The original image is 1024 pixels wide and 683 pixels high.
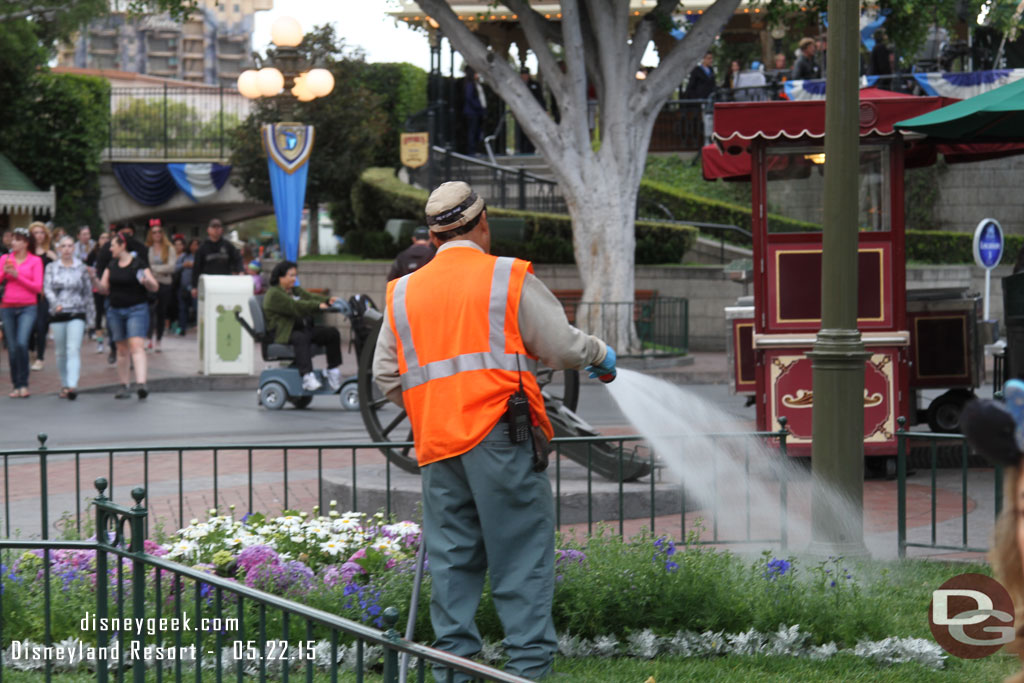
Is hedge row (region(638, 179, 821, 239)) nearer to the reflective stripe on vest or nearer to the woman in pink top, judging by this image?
the woman in pink top

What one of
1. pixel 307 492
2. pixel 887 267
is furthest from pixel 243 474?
pixel 887 267

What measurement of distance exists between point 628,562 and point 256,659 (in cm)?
156

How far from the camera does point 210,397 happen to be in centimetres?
1516

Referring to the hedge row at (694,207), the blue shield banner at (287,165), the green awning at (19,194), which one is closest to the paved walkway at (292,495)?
the blue shield banner at (287,165)

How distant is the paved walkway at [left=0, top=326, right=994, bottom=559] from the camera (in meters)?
7.07

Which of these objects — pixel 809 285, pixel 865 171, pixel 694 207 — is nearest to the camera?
pixel 809 285

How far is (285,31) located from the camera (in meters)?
17.0

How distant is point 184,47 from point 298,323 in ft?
373

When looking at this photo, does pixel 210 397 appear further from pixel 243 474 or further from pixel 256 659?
pixel 256 659

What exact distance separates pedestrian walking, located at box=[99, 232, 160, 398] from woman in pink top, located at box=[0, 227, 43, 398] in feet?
2.42

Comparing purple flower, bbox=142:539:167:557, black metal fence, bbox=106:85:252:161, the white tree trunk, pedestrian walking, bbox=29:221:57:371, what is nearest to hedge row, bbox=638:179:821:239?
the white tree trunk

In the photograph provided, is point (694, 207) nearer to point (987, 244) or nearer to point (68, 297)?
point (987, 244)

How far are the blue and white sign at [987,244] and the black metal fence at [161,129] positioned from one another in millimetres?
21729

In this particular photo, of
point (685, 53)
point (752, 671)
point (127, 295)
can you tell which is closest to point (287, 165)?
point (127, 295)
